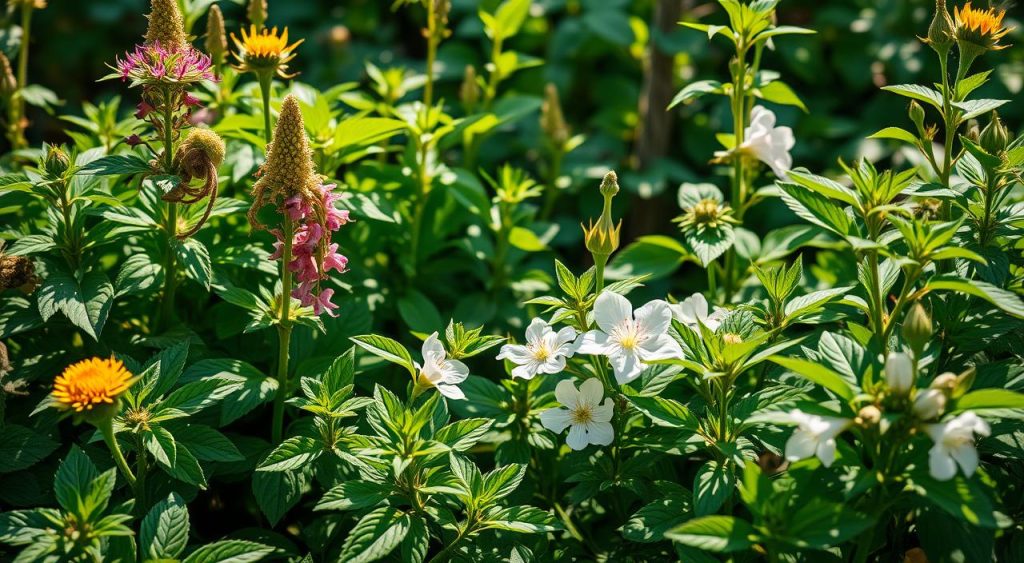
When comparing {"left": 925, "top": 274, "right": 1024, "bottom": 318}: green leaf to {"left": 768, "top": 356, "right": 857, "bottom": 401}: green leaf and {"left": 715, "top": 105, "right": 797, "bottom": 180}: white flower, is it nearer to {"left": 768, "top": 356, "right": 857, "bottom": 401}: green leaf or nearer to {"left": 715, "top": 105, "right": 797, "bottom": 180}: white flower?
{"left": 768, "top": 356, "right": 857, "bottom": 401}: green leaf

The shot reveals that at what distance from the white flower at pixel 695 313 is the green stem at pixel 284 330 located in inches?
25.6

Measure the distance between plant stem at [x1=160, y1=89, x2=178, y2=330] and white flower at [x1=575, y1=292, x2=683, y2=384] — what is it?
2.43 ft

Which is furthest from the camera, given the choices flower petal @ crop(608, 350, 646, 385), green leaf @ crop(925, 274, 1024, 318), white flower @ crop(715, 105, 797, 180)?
white flower @ crop(715, 105, 797, 180)

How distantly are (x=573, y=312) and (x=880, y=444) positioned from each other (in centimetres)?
50

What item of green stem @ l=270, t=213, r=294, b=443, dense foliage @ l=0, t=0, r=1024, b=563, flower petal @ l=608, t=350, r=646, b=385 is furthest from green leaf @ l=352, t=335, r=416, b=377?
flower petal @ l=608, t=350, r=646, b=385

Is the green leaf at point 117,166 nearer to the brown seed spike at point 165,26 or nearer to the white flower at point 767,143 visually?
the brown seed spike at point 165,26

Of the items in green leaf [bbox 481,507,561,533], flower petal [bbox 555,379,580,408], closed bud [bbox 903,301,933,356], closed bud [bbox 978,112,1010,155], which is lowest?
green leaf [bbox 481,507,561,533]

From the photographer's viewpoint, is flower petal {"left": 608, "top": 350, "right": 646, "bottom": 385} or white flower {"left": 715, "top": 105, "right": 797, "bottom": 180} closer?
flower petal {"left": 608, "top": 350, "right": 646, "bottom": 385}

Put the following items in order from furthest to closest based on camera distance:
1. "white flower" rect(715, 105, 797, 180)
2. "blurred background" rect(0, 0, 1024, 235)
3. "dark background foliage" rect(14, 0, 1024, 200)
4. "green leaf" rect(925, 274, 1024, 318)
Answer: "dark background foliage" rect(14, 0, 1024, 200), "blurred background" rect(0, 0, 1024, 235), "white flower" rect(715, 105, 797, 180), "green leaf" rect(925, 274, 1024, 318)

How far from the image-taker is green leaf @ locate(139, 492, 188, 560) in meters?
1.26

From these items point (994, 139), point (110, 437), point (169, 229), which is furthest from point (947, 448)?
point (169, 229)

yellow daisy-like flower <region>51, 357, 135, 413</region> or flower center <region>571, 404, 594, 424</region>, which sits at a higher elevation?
yellow daisy-like flower <region>51, 357, 135, 413</region>

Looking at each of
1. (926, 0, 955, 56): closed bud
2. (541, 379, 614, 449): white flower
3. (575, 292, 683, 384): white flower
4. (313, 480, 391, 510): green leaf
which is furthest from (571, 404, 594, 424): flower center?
(926, 0, 955, 56): closed bud

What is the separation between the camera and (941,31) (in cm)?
146
